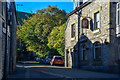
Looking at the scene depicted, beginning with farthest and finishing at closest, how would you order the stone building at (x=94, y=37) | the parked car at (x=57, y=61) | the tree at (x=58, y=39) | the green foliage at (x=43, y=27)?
the green foliage at (x=43, y=27) < the tree at (x=58, y=39) < the parked car at (x=57, y=61) < the stone building at (x=94, y=37)

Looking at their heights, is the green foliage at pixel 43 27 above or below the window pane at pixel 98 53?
above

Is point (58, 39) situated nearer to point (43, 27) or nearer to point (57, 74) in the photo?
point (43, 27)

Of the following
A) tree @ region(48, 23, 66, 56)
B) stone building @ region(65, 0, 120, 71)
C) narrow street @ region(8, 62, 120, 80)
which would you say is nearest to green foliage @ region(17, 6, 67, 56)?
tree @ region(48, 23, 66, 56)

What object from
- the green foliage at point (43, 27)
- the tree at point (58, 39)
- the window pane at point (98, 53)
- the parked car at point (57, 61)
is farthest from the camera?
the green foliage at point (43, 27)

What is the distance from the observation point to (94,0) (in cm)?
2188

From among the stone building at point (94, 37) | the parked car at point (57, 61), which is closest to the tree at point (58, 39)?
the parked car at point (57, 61)

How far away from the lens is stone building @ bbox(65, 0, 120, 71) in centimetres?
1834

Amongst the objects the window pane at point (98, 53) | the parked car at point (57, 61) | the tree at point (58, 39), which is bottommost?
the parked car at point (57, 61)

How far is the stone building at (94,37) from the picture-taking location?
1834 centimetres

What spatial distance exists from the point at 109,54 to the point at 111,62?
0.70 metres

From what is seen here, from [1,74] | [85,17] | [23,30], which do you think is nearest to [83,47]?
[85,17]

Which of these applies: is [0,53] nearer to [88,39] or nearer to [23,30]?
[88,39]

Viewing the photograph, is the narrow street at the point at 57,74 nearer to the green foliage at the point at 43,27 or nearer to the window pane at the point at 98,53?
the window pane at the point at 98,53

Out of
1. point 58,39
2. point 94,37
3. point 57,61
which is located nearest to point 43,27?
point 58,39
